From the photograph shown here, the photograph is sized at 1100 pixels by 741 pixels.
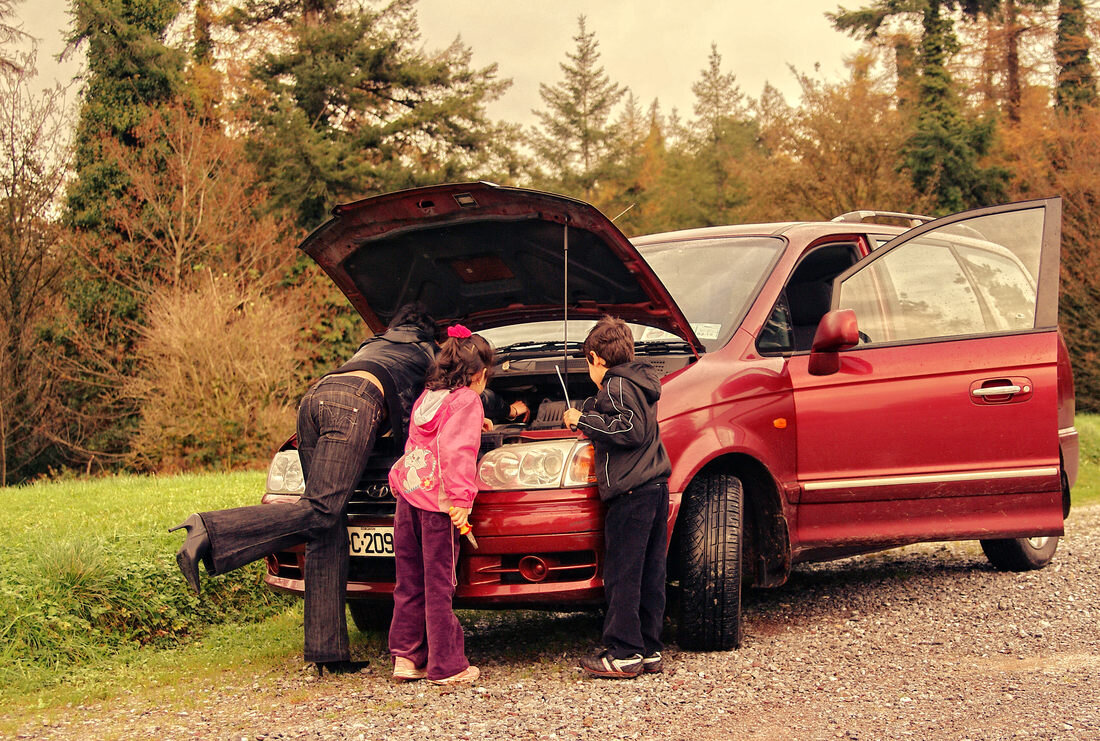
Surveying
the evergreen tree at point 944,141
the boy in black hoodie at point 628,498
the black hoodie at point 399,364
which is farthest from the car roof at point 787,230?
the evergreen tree at point 944,141

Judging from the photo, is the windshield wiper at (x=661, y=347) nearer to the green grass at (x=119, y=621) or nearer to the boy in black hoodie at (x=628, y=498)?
the boy in black hoodie at (x=628, y=498)

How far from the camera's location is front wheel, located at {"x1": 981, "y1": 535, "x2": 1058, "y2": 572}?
22.0ft

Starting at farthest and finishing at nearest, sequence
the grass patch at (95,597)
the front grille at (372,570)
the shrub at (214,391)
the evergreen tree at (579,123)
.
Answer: the evergreen tree at (579,123) < the shrub at (214,391) < the grass patch at (95,597) < the front grille at (372,570)

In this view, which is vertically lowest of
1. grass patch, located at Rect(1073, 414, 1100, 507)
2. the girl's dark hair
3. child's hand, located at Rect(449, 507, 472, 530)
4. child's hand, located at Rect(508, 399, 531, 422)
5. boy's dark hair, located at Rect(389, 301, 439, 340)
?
grass patch, located at Rect(1073, 414, 1100, 507)

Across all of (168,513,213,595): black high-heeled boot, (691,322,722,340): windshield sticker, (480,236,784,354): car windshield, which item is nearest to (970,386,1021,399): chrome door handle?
(480,236,784,354): car windshield

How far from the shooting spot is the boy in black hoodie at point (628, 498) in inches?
170

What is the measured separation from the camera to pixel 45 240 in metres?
25.5

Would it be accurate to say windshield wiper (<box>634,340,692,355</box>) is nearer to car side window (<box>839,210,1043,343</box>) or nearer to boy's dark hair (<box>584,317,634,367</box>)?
boy's dark hair (<box>584,317,634,367</box>)

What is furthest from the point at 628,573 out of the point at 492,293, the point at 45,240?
the point at 45,240

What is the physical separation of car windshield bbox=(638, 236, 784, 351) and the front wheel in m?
2.64

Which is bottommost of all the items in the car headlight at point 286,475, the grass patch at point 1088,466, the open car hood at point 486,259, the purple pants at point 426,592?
the grass patch at point 1088,466

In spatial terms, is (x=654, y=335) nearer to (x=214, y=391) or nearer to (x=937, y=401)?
(x=937, y=401)

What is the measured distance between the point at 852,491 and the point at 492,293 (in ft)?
6.86

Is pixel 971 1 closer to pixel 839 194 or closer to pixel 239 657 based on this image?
pixel 839 194
